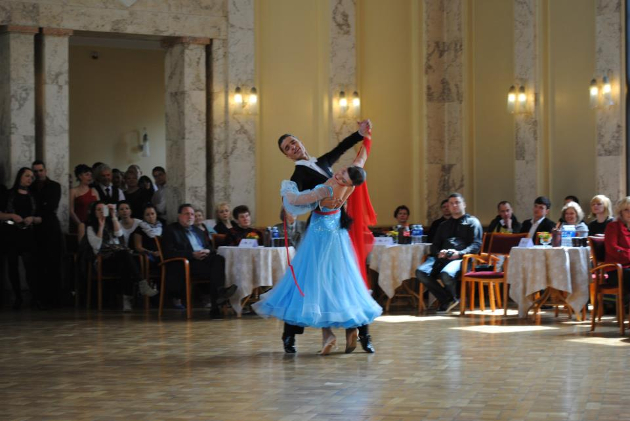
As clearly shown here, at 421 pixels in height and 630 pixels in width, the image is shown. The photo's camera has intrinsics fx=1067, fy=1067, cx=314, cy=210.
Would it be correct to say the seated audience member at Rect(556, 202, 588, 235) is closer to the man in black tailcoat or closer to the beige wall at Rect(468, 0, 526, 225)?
the beige wall at Rect(468, 0, 526, 225)

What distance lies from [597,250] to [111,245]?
5.06 metres

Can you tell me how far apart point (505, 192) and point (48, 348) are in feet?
22.6

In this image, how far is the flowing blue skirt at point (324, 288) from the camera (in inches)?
292

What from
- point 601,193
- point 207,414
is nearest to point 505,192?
point 601,193

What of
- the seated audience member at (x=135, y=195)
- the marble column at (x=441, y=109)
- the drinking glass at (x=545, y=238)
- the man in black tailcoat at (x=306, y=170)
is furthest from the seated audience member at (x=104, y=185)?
the man in black tailcoat at (x=306, y=170)

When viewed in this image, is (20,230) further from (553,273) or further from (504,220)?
(553,273)

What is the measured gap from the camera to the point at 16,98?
11891 mm

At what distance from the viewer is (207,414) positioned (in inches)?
214

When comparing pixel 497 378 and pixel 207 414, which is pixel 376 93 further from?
pixel 207 414

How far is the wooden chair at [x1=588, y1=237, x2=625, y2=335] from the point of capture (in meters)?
8.78

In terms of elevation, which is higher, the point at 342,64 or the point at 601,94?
the point at 342,64

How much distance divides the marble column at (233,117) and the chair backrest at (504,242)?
3402 mm

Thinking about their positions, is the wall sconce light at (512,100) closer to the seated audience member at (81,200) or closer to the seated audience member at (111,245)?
the seated audience member at (111,245)

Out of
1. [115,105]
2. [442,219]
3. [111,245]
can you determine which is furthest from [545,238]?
[115,105]
